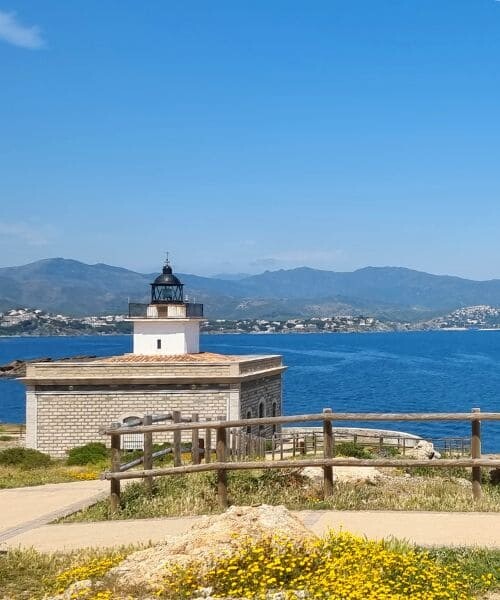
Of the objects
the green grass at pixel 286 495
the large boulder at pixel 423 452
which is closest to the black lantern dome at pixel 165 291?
the large boulder at pixel 423 452

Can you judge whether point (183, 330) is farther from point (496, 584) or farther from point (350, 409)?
point (350, 409)

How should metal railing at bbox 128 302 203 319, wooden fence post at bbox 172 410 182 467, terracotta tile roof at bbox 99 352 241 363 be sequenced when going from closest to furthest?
1. wooden fence post at bbox 172 410 182 467
2. terracotta tile roof at bbox 99 352 241 363
3. metal railing at bbox 128 302 203 319

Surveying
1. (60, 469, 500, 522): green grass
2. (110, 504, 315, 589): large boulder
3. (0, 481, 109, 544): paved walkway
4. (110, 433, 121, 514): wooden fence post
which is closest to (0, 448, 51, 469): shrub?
(0, 481, 109, 544): paved walkway

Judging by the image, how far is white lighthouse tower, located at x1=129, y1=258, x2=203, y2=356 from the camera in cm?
4044

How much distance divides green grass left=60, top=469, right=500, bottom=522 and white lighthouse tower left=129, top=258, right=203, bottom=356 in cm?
2877

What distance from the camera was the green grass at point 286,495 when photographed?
33.8ft

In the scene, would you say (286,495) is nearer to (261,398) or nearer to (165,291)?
(261,398)

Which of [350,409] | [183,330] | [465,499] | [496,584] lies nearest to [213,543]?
[496,584]

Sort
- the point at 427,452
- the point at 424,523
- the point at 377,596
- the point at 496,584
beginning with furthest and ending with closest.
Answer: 1. the point at 427,452
2. the point at 424,523
3. the point at 496,584
4. the point at 377,596

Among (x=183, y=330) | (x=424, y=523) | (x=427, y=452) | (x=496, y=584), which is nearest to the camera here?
(x=496, y=584)

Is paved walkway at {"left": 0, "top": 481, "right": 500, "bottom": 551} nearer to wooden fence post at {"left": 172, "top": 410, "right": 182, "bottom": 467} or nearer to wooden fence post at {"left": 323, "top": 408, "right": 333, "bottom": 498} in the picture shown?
wooden fence post at {"left": 323, "top": 408, "right": 333, "bottom": 498}

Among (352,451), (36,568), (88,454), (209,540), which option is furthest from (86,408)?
(209,540)

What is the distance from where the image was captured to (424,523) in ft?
30.0

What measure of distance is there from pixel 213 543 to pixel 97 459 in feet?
76.9
